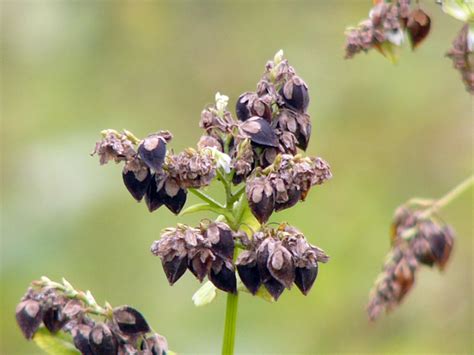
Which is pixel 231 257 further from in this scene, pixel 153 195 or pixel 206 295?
pixel 206 295

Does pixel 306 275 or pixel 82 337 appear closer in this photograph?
pixel 306 275

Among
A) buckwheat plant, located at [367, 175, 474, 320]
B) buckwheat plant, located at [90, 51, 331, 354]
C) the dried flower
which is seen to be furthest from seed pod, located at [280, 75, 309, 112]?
buckwheat plant, located at [367, 175, 474, 320]

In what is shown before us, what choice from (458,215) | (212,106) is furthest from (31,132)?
(212,106)

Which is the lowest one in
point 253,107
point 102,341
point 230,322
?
point 102,341

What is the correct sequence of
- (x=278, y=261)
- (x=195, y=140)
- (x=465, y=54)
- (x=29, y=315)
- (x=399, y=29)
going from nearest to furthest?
(x=278, y=261)
(x=29, y=315)
(x=465, y=54)
(x=399, y=29)
(x=195, y=140)

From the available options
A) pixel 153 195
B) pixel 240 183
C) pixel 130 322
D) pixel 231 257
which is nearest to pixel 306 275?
pixel 231 257

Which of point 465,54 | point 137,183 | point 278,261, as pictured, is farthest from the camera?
point 465,54

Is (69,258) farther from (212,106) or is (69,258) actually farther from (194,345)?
(212,106)
